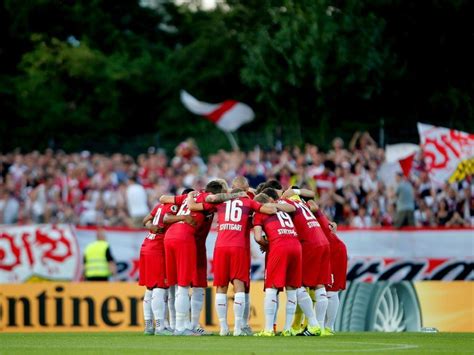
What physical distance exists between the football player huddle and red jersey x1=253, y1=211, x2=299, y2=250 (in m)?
0.01

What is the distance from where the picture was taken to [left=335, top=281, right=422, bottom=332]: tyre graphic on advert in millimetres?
29422

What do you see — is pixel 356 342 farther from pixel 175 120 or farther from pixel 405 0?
pixel 175 120

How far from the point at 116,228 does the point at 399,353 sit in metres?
13.3

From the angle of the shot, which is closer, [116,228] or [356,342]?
[356,342]

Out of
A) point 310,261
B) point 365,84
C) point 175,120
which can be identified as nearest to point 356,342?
point 310,261

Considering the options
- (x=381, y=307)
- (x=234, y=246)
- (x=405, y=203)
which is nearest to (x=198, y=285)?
(x=234, y=246)

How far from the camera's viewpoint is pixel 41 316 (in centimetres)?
3027

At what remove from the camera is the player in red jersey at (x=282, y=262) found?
2373cm

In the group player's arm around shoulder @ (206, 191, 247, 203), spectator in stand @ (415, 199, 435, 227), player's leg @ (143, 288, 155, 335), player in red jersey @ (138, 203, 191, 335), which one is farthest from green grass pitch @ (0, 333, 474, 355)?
spectator in stand @ (415, 199, 435, 227)

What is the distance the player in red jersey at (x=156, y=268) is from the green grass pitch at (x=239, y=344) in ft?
1.28

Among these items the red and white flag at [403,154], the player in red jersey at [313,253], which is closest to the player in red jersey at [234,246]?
the player in red jersey at [313,253]

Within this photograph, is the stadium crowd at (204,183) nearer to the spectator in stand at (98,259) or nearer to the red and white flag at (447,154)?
the red and white flag at (447,154)

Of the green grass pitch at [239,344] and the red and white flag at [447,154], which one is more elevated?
the red and white flag at [447,154]

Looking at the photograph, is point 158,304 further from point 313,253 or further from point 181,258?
point 313,253
